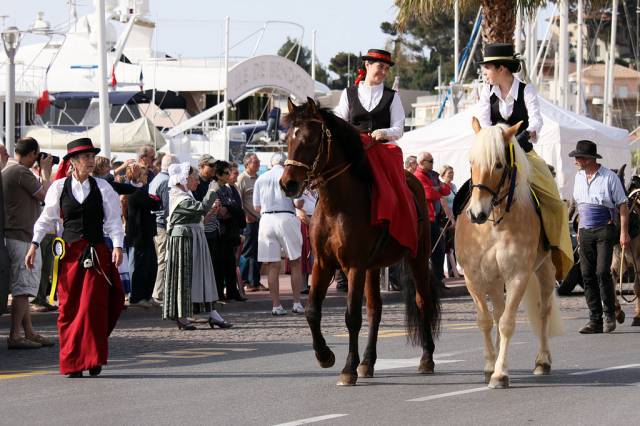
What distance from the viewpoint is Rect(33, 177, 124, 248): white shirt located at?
37.8 feet

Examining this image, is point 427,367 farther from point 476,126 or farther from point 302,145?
point 302,145

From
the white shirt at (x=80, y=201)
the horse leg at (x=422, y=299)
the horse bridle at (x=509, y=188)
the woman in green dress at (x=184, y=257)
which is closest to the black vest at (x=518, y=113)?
the horse bridle at (x=509, y=188)

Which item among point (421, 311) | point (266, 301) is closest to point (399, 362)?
point (421, 311)

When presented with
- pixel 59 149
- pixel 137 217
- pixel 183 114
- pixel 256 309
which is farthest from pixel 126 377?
pixel 183 114

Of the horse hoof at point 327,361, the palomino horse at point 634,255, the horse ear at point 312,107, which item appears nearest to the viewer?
the horse ear at point 312,107

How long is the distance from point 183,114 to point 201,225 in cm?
3961

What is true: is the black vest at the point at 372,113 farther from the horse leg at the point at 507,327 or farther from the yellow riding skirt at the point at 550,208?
the horse leg at the point at 507,327

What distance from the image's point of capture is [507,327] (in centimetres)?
1029

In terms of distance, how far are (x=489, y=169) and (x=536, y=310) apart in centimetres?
188

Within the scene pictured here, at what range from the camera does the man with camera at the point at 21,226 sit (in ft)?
43.4

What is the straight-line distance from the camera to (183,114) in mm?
54719

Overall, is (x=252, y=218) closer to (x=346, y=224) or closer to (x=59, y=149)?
(x=346, y=224)

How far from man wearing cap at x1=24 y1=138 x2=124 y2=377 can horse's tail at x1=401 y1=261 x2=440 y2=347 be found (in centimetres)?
266

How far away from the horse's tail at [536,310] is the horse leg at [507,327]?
3.37ft
